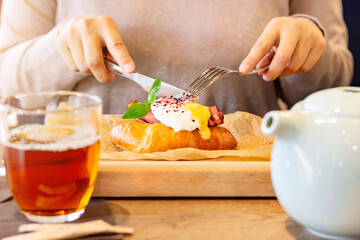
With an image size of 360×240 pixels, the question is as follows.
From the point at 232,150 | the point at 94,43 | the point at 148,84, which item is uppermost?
the point at 94,43

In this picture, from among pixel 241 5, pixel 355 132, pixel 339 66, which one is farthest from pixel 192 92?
pixel 339 66

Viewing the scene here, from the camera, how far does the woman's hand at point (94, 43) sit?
4.44 ft

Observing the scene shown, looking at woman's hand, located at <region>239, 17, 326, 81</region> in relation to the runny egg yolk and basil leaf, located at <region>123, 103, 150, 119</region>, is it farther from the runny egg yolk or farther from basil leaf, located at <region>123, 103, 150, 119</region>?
basil leaf, located at <region>123, 103, 150, 119</region>

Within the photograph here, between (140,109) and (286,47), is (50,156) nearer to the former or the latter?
(140,109)

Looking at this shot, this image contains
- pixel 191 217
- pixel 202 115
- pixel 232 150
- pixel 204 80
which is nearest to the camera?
pixel 191 217

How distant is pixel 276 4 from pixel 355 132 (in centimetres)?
140

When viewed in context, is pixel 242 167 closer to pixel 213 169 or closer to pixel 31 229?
pixel 213 169

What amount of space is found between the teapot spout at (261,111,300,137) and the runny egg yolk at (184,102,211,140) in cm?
55

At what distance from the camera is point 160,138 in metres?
1.20

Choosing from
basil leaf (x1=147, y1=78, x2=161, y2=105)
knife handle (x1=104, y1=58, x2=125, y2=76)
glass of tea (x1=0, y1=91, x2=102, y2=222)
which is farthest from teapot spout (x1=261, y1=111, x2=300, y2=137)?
knife handle (x1=104, y1=58, x2=125, y2=76)

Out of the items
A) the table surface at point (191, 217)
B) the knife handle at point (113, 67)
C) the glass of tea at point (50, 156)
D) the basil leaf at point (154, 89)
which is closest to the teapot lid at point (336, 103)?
the table surface at point (191, 217)

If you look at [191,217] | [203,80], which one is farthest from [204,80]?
[191,217]

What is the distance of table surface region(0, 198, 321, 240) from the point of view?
0.72m

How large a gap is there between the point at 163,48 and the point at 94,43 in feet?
1.47
